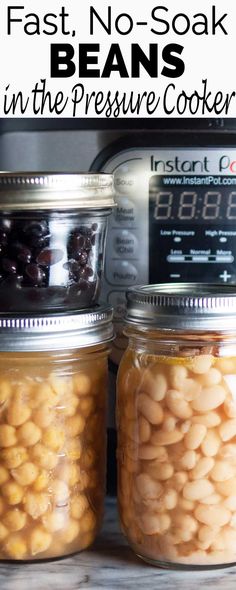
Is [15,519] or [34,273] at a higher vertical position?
[34,273]

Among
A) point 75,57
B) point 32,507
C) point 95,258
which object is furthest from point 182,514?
point 75,57

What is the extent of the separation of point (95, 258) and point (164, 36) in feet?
0.93

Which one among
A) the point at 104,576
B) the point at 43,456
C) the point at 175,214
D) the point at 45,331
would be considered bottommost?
the point at 104,576

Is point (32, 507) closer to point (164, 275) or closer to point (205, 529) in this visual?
point (205, 529)

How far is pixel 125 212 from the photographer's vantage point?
35.8 inches

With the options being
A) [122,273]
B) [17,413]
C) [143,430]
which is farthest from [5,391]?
[122,273]

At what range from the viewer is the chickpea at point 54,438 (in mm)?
745

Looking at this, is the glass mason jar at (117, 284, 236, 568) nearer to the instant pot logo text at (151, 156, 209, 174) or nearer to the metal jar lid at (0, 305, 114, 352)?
the metal jar lid at (0, 305, 114, 352)

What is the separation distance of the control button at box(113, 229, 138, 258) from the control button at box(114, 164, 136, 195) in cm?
4

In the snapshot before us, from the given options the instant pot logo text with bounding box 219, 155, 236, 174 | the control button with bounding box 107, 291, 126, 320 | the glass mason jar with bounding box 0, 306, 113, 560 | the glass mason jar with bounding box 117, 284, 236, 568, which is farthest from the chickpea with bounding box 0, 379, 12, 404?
the instant pot logo text with bounding box 219, 155, 236, 174

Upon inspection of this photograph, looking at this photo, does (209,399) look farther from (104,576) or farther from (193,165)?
(193,165)

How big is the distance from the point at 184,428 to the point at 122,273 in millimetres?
244

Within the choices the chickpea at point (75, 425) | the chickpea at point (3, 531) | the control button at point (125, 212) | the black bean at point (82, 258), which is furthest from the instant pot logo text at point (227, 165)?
the chickpea at point (3, 531)

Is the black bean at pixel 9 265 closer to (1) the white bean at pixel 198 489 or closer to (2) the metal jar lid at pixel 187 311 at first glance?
(2) the metal jar lid at pixel 187 311
